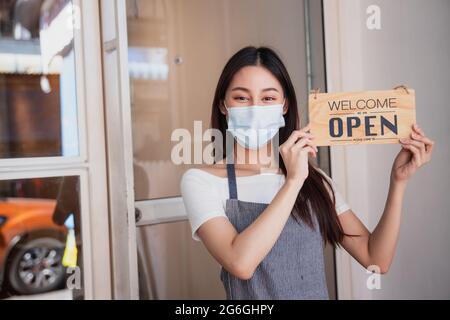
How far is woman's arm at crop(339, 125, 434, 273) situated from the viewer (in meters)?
1.32

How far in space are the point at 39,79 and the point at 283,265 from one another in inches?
47.2

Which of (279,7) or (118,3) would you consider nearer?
(118,3)

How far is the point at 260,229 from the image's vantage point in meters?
1.16

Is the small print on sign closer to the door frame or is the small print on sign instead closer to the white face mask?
the white face mask

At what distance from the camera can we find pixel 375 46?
215 centimetres

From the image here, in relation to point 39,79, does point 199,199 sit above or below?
below

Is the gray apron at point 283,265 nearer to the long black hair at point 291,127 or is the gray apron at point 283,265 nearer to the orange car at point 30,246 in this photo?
the long black hair at point 291,127

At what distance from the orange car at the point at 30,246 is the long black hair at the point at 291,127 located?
2.75 ft

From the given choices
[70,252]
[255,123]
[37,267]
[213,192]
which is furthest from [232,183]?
[37,267]

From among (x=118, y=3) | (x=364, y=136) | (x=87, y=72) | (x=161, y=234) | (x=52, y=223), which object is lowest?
(x=161, y=234)

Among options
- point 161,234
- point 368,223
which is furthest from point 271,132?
point 161,234

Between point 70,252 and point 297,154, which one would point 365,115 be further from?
point 70,252

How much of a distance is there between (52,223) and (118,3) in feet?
2.94

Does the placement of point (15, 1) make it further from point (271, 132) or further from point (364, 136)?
point (364, 136)
